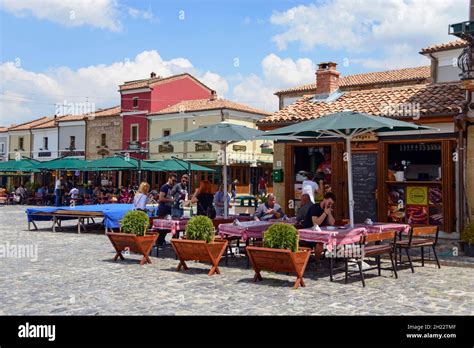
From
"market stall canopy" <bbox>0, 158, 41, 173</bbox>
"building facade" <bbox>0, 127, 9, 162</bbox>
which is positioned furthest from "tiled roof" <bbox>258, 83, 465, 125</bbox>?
"building facade" <bbox>0, 127, 9, 162</bbox>

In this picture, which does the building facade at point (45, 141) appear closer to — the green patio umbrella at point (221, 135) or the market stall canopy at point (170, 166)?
the market stall canopy at point (170, 166)

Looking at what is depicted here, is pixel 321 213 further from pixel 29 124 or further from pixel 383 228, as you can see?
pixel 29 124

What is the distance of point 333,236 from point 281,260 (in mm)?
1021

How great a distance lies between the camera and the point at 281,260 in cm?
747

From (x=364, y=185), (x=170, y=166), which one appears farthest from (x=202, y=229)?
(x=170, y=166)

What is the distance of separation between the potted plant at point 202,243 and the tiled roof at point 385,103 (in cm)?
680

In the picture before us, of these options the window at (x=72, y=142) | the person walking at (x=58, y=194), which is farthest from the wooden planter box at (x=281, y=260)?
the window at (x=72, y=142)

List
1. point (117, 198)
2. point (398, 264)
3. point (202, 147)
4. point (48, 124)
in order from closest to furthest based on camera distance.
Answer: point (398, 264), point (117, 198), point (202, 147), point (48, 124)

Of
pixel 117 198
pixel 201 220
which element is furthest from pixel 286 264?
pixel 117 198

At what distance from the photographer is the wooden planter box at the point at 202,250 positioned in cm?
840
